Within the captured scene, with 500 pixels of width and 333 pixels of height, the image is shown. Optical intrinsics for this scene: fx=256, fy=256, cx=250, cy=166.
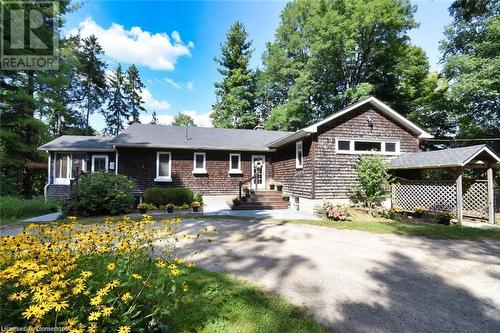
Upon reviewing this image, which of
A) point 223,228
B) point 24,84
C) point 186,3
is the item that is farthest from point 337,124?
point 24,84

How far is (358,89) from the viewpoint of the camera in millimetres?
22297

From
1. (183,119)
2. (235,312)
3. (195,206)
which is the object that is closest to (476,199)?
(195,206)

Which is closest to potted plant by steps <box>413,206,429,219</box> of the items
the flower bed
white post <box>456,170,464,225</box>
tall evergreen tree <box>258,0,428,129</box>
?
white post <box>456,170,464,225</box>

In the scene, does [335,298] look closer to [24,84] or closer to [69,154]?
[69,154]

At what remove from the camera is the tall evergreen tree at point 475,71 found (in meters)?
16.8

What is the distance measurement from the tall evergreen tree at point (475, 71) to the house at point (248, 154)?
750 centimetres

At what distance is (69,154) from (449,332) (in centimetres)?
2032

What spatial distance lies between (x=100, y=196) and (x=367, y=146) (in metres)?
13.0

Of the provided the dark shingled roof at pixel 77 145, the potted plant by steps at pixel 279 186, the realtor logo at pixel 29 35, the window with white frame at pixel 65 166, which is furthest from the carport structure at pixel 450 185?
the realtor logo at pixel 29 35

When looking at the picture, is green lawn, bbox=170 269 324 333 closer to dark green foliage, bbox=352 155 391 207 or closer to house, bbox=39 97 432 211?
house, bbox=39 97 432 211

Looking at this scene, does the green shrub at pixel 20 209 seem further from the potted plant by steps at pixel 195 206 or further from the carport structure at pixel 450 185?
the carport structure at pixel 450 185

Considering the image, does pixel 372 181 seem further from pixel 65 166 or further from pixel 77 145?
pixel 65 166

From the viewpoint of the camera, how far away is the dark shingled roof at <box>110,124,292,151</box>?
49.0 feet

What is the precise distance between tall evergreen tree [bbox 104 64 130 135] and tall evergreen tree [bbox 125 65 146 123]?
75 centimetres
